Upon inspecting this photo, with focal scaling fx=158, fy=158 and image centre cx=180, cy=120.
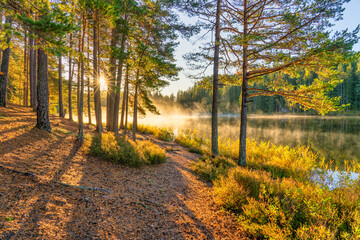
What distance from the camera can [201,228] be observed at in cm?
332

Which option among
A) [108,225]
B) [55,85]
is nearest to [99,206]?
[108,225]

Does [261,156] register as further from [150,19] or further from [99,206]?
[150,19]

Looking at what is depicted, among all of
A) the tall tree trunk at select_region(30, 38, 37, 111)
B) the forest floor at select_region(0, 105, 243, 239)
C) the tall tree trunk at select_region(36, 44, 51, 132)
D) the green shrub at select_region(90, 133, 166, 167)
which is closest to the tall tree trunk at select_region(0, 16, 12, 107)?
Result: the tall tree trunk at select_region(30, 38, 37, 111)

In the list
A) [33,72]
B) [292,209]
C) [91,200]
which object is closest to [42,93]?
[91,200]

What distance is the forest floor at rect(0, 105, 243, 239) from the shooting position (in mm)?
2416

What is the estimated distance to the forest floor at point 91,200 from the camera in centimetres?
242

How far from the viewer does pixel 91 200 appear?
3.27 metres

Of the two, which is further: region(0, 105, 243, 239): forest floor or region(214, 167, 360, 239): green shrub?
region(214, 167, 360, 239): green shrub

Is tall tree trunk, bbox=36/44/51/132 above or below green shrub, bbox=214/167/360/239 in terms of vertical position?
above

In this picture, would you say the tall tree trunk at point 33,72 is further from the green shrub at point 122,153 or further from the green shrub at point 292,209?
the green shrub at point 292,209

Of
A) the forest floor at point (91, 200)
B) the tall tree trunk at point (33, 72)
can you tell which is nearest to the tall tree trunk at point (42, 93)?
the forest floor at point (91, 200)

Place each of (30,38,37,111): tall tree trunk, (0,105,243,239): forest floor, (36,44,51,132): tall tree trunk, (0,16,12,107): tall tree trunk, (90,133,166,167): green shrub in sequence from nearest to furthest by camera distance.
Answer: (0,105,243,239): forest floor
(90,133,166,167): green shrub
(36,44,51,132): tall tree trunk
(0,16,12,107): tall tree trunk
(30,38,37,111): tall tree trunk

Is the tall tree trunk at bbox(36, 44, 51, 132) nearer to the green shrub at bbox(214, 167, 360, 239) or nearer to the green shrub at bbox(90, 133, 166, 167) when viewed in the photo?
the green shrub at bbox(90, 133, 166, 167)

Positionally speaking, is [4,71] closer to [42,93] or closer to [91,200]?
[42,93]
